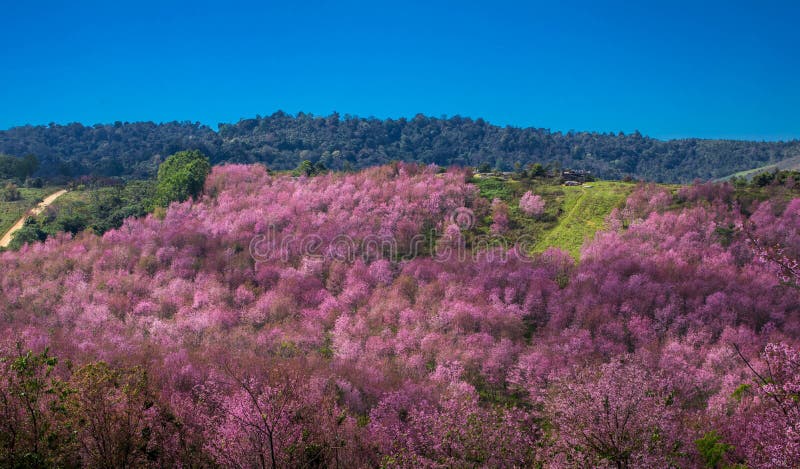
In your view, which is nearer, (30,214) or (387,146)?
(30,214)

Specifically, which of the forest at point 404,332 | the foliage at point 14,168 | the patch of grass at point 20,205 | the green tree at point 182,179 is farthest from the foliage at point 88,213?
the foliage at point 14,168

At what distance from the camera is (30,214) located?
2408 inches

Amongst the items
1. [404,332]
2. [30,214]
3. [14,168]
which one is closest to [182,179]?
[30,214]

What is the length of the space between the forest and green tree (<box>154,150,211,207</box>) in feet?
3.10

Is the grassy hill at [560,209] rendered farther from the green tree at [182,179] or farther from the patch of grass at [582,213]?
the green tree at [182,179]

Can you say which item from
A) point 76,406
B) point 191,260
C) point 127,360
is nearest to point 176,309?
point 191,260

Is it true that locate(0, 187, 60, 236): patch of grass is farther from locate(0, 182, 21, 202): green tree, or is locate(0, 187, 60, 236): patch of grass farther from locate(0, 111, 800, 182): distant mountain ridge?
locate(0, 111, 800, 182): distant mountain ridge

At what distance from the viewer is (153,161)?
352 feet

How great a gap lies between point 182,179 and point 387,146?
229ft

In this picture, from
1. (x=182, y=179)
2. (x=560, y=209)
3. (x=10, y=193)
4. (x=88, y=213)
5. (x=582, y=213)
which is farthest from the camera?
(x=10, y=193)

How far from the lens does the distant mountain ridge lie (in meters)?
110

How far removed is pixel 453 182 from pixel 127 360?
3623 centimetres

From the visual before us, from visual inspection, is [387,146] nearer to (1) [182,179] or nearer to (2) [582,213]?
(1) [182,179]

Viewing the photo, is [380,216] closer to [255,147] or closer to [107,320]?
[107,320]
